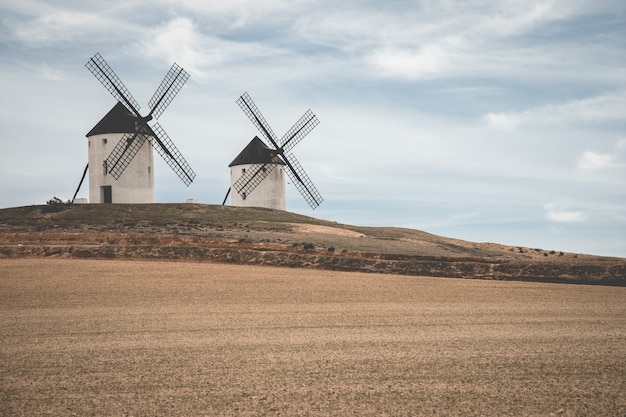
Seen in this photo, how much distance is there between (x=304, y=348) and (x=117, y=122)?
101ft

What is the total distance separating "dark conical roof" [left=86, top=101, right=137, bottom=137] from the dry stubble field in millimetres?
20468

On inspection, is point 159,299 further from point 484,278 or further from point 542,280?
point 542,280

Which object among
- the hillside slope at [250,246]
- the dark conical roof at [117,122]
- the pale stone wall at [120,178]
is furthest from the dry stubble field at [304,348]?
the dark conical roof at [117,122]

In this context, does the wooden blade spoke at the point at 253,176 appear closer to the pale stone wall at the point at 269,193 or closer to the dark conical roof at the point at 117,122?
the pale stone wall at the point at 269,193

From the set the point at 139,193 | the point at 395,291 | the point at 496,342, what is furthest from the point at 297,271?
the point at 139,193

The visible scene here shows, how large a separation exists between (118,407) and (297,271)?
12.8m

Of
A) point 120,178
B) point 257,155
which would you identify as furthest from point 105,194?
point 257,155

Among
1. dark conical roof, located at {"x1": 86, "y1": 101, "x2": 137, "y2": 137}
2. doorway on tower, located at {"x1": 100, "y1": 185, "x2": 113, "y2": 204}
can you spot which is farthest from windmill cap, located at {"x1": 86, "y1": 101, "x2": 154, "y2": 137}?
doorway on tower, located at {"x1": 100, "y1": 185, "x2": 113, "y2": 204}

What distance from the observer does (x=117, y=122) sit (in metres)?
38.2

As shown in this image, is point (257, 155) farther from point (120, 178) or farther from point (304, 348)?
point (304, 348)

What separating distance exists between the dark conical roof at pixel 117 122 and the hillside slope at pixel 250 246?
8.23 m

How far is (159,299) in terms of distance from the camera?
1542 cm

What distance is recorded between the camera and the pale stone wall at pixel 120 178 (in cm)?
3738

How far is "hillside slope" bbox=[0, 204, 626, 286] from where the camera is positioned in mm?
20266
